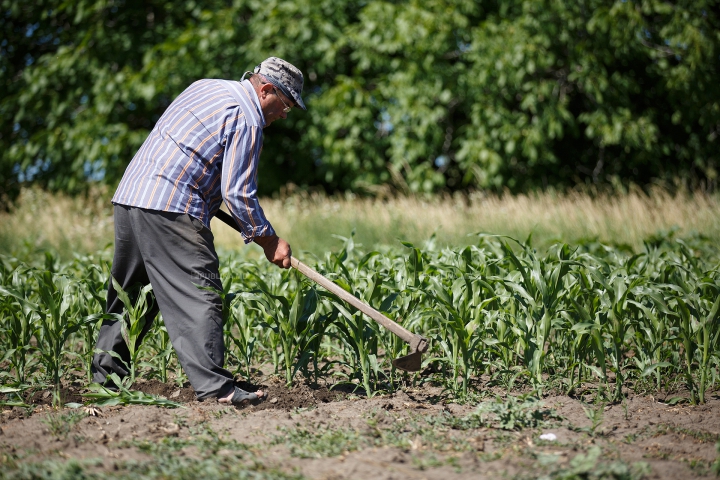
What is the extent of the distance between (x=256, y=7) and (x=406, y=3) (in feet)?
8.57

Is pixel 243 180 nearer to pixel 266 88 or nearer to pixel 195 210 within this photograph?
pixel 195 210

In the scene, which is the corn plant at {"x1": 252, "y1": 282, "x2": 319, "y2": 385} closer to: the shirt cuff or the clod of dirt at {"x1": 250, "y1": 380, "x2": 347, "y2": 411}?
the clod of dirt at {"x1": 250, "y1": 380, "x2": 347, "y2": 411}

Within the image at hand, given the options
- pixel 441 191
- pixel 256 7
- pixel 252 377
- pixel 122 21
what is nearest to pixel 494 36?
pixel 441 191

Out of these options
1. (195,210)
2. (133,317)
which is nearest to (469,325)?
(195,210)

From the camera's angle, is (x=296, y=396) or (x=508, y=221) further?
(x=508, y=221)

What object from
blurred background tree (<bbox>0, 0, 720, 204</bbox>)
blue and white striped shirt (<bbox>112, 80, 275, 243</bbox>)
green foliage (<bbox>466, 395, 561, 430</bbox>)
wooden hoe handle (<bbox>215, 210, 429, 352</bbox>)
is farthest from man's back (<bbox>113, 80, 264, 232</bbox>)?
blurred background tree (<bbox>0, 0, 720, 204</bbox>)

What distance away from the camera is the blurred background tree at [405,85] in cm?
1034

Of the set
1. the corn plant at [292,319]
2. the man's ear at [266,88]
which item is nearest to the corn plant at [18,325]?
the corn plant at [292,319]

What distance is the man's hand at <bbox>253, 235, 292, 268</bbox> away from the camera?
3.51 m

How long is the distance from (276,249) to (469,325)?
111 cm

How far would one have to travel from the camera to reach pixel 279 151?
13.2m

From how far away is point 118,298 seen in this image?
368cm

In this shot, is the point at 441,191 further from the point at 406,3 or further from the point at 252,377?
the point at 252,377

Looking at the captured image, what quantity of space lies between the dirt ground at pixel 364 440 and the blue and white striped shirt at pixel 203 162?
3.23ft
